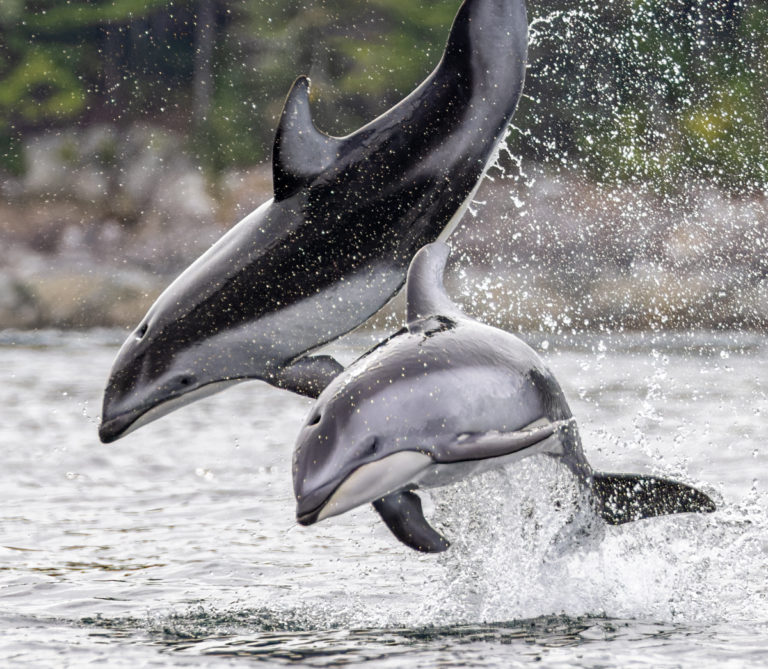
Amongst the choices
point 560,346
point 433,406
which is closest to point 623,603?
point 433,406

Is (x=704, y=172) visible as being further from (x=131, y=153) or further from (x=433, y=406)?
(x=433, y=406)

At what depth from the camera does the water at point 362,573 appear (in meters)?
7.11

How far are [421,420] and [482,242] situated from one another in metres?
33.7

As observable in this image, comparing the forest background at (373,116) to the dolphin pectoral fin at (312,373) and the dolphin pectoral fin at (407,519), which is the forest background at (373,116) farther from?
the dolphin pectoral fin at (407,519)

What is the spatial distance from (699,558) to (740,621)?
131 centimetres

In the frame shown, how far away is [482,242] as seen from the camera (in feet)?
131

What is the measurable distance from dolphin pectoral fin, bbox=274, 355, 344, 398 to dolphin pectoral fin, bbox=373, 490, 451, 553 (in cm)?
142

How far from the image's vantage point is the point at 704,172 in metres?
39.7

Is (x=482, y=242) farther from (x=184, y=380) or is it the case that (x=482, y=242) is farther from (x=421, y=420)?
(x=421, y=420)

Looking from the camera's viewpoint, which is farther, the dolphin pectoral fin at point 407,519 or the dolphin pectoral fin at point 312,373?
the dolphin pectoral fin at point 312,373

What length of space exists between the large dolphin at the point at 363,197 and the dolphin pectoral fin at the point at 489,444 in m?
2.00

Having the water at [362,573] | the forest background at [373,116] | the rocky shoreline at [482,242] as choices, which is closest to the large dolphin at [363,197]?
the water at [362,573]

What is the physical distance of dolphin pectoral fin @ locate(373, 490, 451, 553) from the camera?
6965 millimetres

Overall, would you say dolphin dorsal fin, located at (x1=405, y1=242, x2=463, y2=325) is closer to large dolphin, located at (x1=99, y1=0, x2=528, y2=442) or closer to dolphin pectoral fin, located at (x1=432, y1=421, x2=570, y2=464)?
large dolphin, located at (x1=99, y1=0, x2=528, y2=442)
